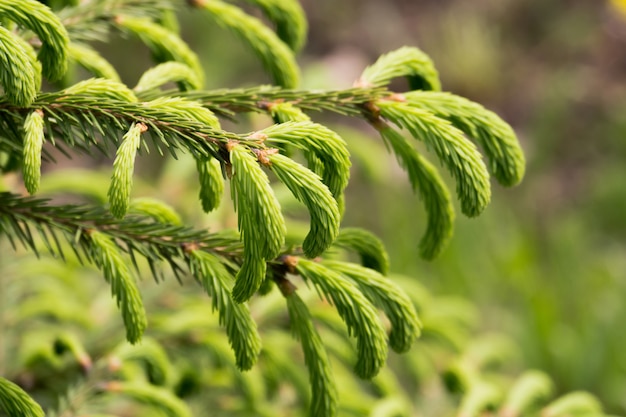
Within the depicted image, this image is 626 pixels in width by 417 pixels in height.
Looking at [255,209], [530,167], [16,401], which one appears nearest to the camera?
[255,209]

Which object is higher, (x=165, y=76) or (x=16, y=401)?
(x=165, y=76)

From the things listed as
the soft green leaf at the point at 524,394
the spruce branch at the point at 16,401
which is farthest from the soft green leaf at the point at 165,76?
the soft green leaf at the point at 524,394

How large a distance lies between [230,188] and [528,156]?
4.44 meters

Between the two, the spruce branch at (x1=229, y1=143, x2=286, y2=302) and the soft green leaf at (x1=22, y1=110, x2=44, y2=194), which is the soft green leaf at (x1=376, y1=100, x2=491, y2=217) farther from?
the soft green leaf at (x1=22, y1=110, x2=44, y2=194)

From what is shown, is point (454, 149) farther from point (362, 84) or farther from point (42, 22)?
point (42, 22)

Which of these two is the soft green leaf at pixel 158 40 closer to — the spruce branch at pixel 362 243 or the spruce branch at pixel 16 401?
the spruce branch at pixel 362 243

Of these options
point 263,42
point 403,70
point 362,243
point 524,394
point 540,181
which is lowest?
point 524,394

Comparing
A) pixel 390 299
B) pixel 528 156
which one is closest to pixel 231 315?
pixel 390 299

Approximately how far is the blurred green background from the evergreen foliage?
0.85m

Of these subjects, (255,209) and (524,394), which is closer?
(255,209)

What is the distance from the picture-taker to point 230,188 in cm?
90

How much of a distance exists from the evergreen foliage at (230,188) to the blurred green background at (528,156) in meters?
0.85

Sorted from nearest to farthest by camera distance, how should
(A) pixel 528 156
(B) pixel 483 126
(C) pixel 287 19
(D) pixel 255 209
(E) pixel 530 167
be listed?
(D) pixel 255 209 < (B) pixel 483 126 < (C) pixel 287 19 < (E) pixel 530 167 < (A) pixel 528 156

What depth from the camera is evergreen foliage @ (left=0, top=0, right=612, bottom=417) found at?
925mm
